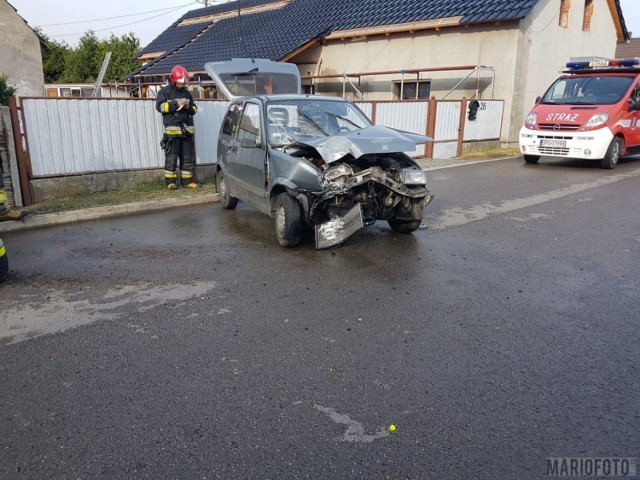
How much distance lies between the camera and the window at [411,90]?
65.1 feet

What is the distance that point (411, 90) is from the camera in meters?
20.6

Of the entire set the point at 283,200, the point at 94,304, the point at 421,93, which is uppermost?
the point at 421,93

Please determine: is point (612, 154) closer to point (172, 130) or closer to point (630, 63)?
point (630, 63)

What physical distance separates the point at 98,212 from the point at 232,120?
2.66 m

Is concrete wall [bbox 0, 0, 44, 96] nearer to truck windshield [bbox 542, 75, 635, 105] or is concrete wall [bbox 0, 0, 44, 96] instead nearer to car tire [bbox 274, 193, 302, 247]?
truck windshield [bbox 542, 75, 635, 105]

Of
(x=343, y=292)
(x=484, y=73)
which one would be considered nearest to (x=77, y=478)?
(x=343, y=292)

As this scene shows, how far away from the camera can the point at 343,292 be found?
5062 millimetres

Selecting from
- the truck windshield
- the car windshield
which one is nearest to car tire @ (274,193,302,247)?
the car windshield

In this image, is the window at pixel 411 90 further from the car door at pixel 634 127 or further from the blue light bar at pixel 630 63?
the car door at pixel 634 127

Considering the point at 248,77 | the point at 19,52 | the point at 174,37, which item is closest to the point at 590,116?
the point at 248,77

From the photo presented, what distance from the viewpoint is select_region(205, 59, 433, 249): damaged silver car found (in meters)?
6.06

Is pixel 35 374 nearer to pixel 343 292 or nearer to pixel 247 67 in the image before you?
pixel 343 292

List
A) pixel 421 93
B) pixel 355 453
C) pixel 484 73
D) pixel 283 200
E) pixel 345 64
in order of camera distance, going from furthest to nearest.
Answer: pixel 345 64
pixel 421 93
pixel 484 73
pixel 283 200
pixel 355 453

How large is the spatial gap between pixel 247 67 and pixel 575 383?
38.1 ft
